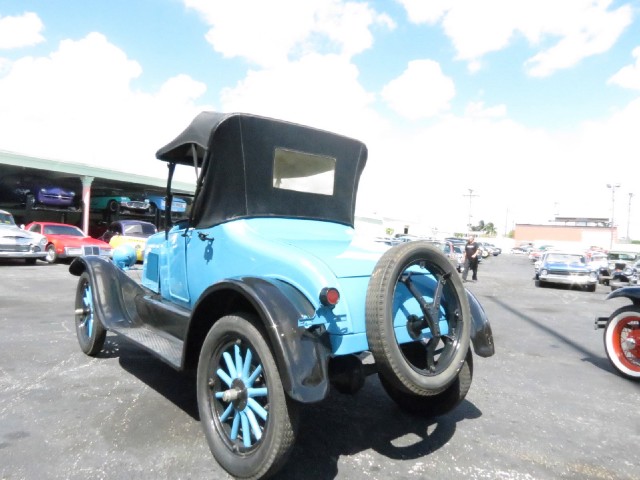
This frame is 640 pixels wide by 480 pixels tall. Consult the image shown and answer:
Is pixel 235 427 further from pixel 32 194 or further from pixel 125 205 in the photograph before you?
pixel 32 194

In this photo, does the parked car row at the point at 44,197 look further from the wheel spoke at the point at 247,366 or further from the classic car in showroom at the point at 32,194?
the wheel spoke at the point at 247,366

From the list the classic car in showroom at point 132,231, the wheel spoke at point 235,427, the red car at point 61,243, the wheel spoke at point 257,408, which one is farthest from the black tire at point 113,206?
the wheel spoke at point 257,408

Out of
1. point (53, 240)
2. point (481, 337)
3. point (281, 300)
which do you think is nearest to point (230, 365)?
point (281, 300)

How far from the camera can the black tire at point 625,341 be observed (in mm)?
5074

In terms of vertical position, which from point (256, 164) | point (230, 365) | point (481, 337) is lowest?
point (230, 365)

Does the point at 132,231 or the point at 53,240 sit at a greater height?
the point at 132,231

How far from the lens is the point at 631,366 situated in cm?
509

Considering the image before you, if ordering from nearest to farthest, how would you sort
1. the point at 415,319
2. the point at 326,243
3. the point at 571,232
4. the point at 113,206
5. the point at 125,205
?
the point at 415,319 < the point at 326,243 < the point at 125,205 < the point at 113,206 < the point at 571,232

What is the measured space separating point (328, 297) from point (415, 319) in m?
0.71

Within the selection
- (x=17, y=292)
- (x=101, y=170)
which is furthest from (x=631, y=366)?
(x=101, y=170)

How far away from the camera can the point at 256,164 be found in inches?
138

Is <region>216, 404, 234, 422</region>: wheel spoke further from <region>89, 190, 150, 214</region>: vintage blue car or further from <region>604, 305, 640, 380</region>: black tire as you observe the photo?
<region>89, 190, 150, 214</region>: vintage blue car

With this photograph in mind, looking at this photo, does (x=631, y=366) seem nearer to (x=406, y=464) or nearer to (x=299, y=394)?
(x=406, y=464)

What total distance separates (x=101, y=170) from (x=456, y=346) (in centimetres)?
1983
